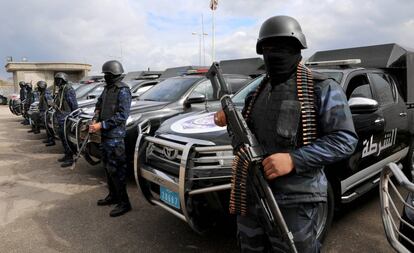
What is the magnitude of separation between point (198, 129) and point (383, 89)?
257 cm

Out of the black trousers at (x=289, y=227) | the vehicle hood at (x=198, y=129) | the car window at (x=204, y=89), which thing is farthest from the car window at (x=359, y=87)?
the car window at (x=204, y=89)

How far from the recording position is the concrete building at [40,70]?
104 ft

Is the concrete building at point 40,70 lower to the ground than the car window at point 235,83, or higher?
higher

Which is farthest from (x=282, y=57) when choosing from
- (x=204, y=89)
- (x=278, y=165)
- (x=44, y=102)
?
(x=44, y=102)

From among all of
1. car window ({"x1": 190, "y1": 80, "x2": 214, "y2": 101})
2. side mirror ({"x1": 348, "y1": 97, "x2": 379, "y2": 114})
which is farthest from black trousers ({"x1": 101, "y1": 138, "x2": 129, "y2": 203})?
side mirror ({"x1": 348, "y1": 97, "x2": 379, "y2": 114})

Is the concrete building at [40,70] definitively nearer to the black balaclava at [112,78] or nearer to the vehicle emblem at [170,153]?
the black balaclava at [112,78]

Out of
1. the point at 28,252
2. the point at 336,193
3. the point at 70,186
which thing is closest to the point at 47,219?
the point at 28,252

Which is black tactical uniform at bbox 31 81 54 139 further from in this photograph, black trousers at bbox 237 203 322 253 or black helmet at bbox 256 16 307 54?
black helmet at bbox 256 16 307 54

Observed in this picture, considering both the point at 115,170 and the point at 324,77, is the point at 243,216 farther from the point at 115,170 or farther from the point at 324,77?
the point at 115,170

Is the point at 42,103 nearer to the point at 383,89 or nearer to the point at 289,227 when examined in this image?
the point at 383,89

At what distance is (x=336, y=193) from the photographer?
3182 millimetres

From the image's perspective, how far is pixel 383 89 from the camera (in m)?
4.23

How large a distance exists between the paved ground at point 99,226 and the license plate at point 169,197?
50cm

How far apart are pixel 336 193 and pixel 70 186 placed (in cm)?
386
